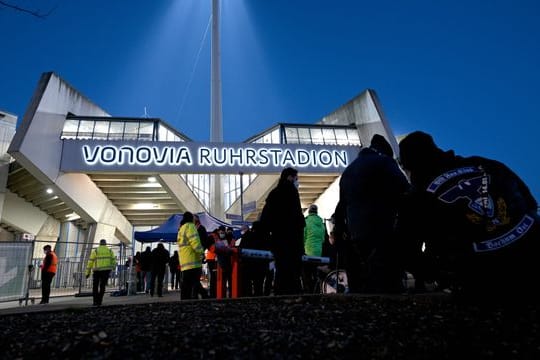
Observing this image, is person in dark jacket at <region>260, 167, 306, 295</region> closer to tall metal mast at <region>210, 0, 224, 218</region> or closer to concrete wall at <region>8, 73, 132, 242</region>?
concrete wall at <region>8, 73, 132, 242</region>

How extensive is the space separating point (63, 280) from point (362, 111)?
60.6 ft

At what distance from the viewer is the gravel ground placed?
137cm

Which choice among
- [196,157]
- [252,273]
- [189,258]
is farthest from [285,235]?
[196,157]

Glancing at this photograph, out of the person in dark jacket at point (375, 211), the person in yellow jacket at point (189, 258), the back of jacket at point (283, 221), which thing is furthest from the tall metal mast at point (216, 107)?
the person in dark jacket at point (375, 211)

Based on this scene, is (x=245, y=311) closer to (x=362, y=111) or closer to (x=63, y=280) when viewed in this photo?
(x=63, y=280)

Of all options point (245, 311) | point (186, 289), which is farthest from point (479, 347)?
point (186, 289)

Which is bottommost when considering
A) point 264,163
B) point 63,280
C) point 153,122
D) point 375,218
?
point 63,280

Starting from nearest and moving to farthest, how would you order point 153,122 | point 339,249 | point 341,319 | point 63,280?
point 341,319, point 339,249, point 63,280, point 153,122

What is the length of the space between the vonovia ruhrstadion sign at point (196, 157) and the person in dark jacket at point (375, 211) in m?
14.5

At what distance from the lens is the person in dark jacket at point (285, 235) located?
4023 mm

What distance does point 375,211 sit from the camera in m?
3.04

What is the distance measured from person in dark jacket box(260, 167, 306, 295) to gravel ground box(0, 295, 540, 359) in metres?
1.50

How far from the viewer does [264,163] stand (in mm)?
18016

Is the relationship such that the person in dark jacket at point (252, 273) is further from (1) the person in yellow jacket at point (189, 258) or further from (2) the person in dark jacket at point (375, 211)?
(2) the person in dark jacket at point (375, 211)
